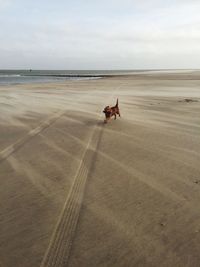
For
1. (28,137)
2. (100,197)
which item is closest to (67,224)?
(100,197)

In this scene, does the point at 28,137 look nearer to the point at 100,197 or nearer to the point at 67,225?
the point at 100,197

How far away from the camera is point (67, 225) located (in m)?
4.01

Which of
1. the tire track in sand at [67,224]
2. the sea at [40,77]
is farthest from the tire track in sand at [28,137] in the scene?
the sea at [40,77]

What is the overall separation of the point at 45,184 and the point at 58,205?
0.82 m

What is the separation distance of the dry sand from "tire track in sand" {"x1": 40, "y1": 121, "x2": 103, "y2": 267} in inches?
0.4

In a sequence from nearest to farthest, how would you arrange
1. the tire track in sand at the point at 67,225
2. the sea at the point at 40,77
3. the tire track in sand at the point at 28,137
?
the tire track in sand at the point at 67,225, the tire track in sand at the point at 28,137, the sea at the point at 40,77

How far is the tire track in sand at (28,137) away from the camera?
708 cm

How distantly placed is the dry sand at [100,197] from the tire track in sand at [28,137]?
0.02 metres

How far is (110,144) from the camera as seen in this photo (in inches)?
299

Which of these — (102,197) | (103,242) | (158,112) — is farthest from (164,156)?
(158,112)

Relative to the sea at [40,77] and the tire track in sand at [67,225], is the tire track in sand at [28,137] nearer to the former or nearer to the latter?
the tire track in sand at [67,225]

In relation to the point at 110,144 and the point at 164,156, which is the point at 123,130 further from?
the point at 164,156

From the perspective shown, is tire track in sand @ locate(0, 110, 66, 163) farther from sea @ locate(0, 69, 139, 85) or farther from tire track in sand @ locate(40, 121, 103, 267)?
sea @ locate(0, 69, 139, 85)

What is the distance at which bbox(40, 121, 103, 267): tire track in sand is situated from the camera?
11.1 ft
